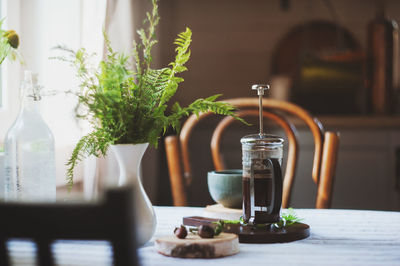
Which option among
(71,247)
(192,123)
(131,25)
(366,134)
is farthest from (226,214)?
(366,134)

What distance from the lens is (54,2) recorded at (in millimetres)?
1986

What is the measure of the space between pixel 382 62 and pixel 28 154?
8.54 feet

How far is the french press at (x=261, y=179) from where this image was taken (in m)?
0.94

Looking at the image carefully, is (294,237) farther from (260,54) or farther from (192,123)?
(260,54)

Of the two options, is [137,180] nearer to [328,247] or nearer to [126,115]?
[126,115]

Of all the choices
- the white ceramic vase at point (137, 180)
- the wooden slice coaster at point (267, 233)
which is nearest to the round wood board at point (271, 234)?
the wooden slice coaster at point (267, 233)

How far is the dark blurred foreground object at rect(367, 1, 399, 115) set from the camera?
10.2ft

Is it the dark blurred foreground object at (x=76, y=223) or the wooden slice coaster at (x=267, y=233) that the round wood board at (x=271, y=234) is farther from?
the dark blurred foreground object at (x=76, y=223)

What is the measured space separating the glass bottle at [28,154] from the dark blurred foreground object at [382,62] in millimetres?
2567

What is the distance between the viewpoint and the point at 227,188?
3.65ft

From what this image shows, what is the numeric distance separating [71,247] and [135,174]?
0.16 meters

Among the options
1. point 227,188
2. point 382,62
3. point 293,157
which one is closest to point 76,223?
point 227,188

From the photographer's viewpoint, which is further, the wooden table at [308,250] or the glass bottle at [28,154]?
the glass bottle at [28,154]

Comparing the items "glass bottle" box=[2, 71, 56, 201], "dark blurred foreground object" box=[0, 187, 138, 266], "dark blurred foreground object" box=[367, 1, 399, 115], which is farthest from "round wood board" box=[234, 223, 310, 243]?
"dark blurred foreground object" box=[367, 1, 399, 115]
